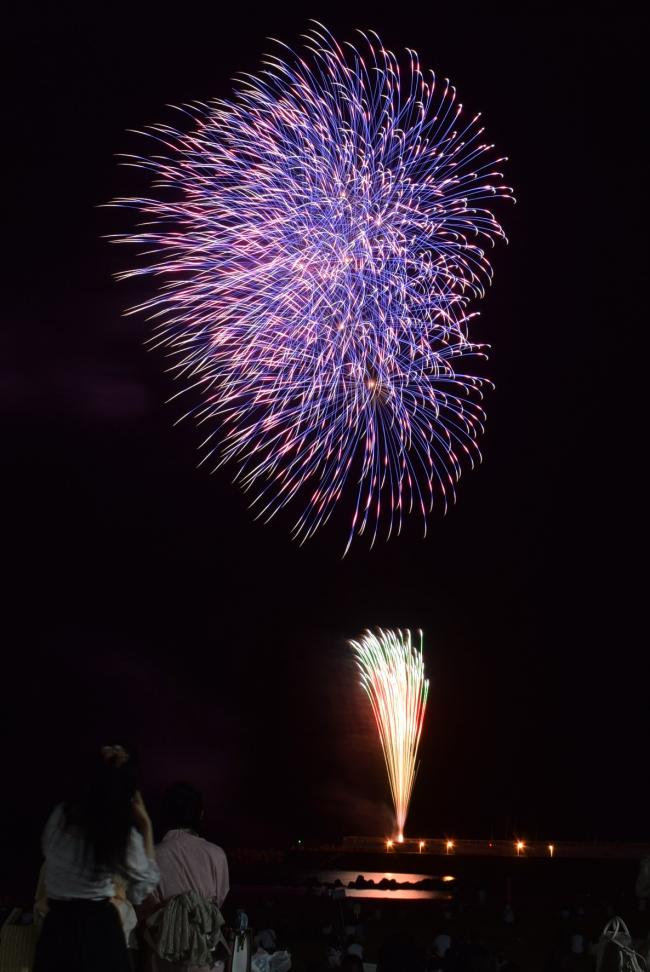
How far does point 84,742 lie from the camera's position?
35219 mm

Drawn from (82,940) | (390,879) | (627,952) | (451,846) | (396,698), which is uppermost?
(396,698)

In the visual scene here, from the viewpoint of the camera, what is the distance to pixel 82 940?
4277mm

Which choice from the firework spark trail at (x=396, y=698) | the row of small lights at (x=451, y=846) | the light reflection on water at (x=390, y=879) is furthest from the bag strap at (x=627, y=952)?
the row of small lights at (x=451, y=846)

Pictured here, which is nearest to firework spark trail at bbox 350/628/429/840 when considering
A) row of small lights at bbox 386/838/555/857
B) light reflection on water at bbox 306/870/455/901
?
light reflection on water at bbox 306/870/455/901

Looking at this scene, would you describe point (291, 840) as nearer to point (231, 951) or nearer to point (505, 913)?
point (505, 913)

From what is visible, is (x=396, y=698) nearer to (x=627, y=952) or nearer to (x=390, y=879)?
(x=390, y=879)

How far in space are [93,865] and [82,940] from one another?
0.26 meters

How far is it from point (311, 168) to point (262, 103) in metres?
1.31

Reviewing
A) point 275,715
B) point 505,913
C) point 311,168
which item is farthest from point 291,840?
point 311,168

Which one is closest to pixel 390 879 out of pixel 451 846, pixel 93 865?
pixel 451 846

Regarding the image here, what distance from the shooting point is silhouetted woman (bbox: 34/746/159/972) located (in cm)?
431

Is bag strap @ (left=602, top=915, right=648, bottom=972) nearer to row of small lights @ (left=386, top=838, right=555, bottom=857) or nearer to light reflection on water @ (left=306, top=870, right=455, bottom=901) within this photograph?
light reflection on water @ (left=306, top=870, right=455, bottom=901)

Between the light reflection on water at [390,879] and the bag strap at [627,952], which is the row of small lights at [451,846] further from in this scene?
the bag strap at [627,952]

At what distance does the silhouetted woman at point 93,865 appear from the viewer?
4.31 metres
